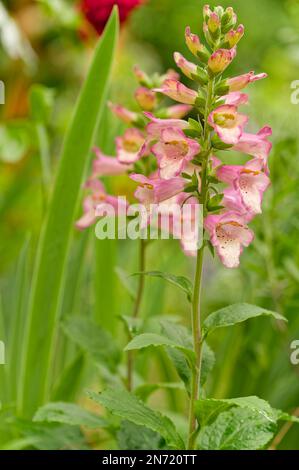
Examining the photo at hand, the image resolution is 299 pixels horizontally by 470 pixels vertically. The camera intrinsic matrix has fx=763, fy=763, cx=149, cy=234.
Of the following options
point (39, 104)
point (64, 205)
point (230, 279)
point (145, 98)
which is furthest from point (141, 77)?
point (230, 279)

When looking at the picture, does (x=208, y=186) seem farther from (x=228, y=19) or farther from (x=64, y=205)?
(x=64, y=205)

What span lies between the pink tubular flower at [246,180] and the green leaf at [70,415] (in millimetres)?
224

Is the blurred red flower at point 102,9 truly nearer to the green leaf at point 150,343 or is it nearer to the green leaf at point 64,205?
the green leaf at point 64,205

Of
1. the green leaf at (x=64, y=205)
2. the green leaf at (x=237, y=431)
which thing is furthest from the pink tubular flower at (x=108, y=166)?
the green leaf at (x=237, y=431)

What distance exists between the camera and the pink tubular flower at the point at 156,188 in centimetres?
50

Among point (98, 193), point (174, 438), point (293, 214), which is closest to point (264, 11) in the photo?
point (293, 214)

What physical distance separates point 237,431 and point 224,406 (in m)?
0.04

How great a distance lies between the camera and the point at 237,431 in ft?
1.79

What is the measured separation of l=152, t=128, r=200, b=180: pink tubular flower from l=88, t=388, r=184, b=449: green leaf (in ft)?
0.52

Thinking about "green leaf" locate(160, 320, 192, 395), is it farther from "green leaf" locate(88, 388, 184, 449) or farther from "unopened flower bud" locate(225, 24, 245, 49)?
"unopened flower bud" locate(225, 24, 245, 49)

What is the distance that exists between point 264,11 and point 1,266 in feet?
6.41

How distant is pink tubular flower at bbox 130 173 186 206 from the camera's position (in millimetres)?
498

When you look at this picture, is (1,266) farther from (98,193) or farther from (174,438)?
(174,438)
